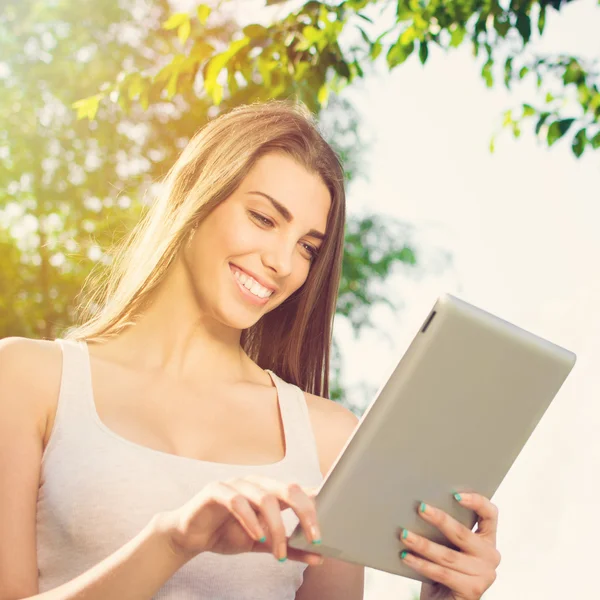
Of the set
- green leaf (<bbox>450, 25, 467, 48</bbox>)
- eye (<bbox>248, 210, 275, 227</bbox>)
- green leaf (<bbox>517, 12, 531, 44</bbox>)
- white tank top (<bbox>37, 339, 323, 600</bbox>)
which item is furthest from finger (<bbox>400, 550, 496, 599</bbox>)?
green leaf (<bbox>450, 25, 467, 48</bbox>)

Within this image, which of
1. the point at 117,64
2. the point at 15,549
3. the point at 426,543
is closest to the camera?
the point at 426,543

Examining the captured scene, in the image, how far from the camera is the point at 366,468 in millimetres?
1630

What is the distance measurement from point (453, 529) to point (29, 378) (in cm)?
112

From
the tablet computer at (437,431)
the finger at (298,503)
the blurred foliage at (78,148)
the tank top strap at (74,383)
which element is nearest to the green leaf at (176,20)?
the tank top strap at (74,383)

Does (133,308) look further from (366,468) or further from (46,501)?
(366,468)

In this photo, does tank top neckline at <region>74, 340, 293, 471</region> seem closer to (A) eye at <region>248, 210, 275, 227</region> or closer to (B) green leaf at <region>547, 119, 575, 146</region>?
(A) eye at <region>248, 210, 275, 227</region>

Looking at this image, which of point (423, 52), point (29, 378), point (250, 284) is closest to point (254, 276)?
point (250, 284)

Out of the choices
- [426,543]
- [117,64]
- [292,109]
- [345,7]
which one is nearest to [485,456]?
[426,543]

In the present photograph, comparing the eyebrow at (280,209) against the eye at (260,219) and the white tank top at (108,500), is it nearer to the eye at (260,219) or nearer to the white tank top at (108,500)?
the eye at (260,219)

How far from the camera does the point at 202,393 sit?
2.55 m

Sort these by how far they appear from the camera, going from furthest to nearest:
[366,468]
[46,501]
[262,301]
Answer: [262,301], [46,501], [366,468]

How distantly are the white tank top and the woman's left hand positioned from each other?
22.7 inches

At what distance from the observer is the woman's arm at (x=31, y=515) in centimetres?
153

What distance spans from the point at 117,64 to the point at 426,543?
12.1 meters
